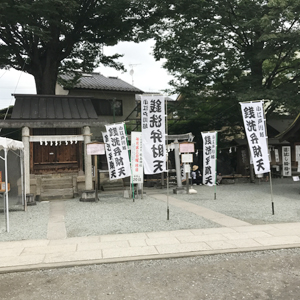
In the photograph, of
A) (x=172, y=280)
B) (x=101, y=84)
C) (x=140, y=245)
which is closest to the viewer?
(x=172, y=280)

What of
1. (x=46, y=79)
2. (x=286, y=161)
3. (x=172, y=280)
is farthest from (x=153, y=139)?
(x=286, y=161)

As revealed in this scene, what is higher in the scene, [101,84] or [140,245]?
[101,84]

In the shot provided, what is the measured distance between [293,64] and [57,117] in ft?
52.4

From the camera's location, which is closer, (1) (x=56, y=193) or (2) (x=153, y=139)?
(2) (x=153, y=139)

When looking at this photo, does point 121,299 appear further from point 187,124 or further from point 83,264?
point 187,124

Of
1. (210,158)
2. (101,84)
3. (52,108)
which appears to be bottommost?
(210,158)

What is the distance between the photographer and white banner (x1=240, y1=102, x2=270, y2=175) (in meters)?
11.4

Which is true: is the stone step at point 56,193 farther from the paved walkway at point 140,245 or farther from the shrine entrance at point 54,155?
the paved walkway at point 140,245

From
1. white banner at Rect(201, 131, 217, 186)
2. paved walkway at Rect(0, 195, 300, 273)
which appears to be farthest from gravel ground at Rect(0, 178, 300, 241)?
white banner at Rect(201, 131, 217, 186)

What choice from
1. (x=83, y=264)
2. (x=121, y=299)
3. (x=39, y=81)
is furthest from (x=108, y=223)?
(x=39, y=81)

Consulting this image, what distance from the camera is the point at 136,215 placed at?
11297mm

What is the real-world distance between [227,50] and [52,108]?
39.2 feet

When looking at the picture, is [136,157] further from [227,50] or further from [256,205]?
[227,50]

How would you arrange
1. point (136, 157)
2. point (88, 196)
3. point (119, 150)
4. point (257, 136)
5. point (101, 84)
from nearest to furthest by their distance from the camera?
1. point (257, 136)
2. point (119, 150)
3. point (136, 157)
4. point (88, 196)
5. point (101, 84)
